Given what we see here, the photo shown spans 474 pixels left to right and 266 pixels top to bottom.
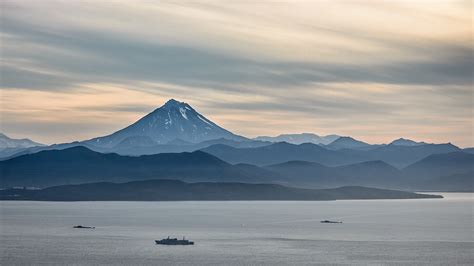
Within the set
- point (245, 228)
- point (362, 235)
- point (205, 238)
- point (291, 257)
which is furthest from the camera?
point (245, 228)

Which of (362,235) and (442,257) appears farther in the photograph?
(362,235)

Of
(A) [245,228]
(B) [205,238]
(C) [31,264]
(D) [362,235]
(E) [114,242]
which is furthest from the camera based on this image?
(A) [245,228]

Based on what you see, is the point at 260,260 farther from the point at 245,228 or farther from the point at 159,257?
the point at 245,228

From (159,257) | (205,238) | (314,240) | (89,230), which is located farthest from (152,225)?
(159,257)

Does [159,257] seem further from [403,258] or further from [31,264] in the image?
[403,258]

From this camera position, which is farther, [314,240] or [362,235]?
[362,235]

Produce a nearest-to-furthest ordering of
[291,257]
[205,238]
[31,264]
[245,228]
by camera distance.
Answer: [31,264]
[291,257]
[205,238]
[245,228]

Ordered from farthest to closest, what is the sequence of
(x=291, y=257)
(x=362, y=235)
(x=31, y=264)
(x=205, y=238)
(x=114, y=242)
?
(x=362, y=235), (x=205, y=238), (x=114, y=242), (x=291, y=257), (x=31, y=264)

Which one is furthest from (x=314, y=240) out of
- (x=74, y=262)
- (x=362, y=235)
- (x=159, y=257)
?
(x=74, y=262)

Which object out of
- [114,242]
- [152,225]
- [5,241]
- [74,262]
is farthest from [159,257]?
[152,225]
